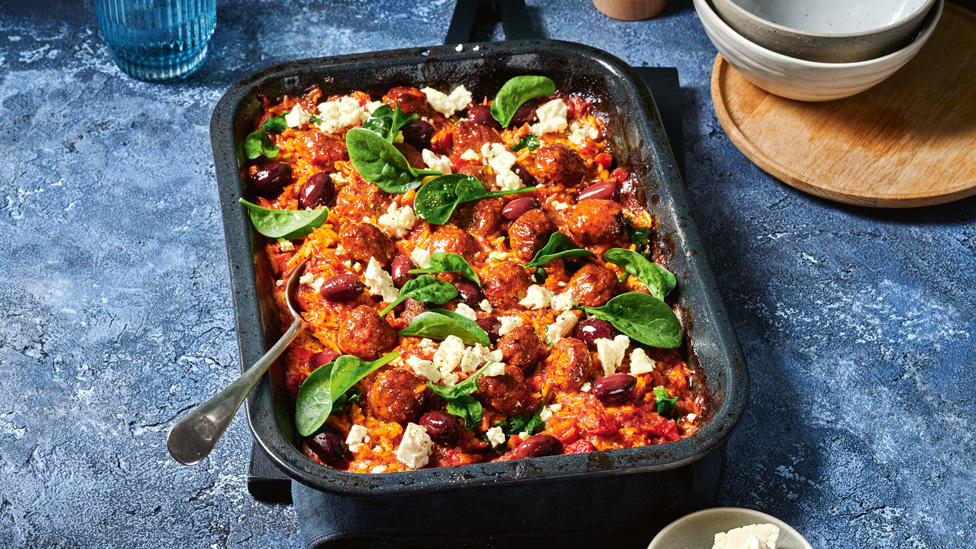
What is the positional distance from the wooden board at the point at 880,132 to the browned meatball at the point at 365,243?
5.22 feet

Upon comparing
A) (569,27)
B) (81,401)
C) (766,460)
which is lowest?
(81,401)

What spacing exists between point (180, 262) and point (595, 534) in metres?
1.90

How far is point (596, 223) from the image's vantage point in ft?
10.2

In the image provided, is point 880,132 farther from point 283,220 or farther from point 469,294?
point 283,220

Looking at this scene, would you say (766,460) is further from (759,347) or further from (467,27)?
(467,27)

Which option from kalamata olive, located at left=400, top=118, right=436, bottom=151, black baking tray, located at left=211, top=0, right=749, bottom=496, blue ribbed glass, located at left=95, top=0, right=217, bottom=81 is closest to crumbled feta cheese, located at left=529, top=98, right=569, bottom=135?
black baking tray, located at left=211, top=0, right=749, bottom=496

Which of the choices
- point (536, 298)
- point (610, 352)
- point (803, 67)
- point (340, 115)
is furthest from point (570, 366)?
point (803, 67)

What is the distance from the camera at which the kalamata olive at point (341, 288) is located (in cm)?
289

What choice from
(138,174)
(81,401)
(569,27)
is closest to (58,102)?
(138,174)

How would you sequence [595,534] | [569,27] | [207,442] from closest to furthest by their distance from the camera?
[207,442] < [595,534] < [569,27]

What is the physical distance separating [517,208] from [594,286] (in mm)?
417

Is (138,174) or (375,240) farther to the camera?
(138,174)

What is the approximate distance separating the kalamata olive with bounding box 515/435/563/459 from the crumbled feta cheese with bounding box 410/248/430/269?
724 millimetres

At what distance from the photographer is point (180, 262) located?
361 cm
